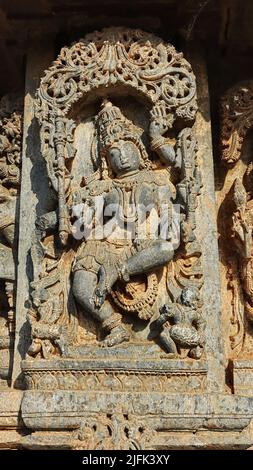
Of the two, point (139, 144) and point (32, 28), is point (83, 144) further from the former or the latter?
point (32, 28)

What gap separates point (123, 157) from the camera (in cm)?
624

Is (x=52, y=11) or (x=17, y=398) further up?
(x=52, y=11)

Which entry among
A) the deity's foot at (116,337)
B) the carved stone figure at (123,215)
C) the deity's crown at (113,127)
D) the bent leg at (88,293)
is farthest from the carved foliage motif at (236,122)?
the deity's foot at (116,337)

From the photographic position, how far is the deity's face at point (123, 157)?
6.24 m

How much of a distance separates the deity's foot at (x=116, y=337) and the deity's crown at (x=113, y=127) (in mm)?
1717

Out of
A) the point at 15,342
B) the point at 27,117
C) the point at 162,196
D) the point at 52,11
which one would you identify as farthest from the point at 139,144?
the point at 15,342

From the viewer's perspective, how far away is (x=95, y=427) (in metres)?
5.42

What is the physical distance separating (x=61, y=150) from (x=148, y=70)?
3.63 feet

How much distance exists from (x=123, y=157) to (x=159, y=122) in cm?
46

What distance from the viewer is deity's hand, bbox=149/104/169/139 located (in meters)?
6.24

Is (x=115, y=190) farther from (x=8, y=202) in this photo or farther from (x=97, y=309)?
(x=8, y=202)

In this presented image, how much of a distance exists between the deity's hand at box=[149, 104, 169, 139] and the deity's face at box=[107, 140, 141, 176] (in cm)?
24

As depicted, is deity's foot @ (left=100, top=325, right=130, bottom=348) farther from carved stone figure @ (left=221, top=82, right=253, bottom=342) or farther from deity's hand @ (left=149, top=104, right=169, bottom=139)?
deity's hand @ (left=149, top=104, right=169, bottom=139)

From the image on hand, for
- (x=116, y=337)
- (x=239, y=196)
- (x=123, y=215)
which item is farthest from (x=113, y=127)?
(x=116, y=337)
